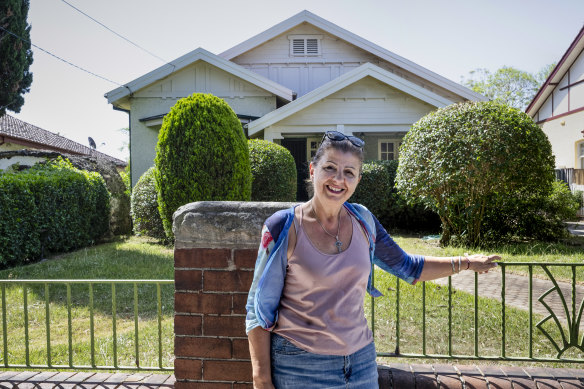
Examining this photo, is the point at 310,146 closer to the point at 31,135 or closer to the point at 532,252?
the point at 532,252

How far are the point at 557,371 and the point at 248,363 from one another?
72.9 inches

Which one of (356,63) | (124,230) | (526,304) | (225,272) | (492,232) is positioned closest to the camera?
(225,272)

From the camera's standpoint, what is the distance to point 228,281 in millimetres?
2285

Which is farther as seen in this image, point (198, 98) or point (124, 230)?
point (124, 230)

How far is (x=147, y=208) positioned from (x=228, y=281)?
8.03 meters

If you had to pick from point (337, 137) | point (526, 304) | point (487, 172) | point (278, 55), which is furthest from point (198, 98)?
point (278, 55)

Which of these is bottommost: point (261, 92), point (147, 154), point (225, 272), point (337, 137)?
point (225, 272)

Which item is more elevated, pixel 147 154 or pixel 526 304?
pixel 147 154

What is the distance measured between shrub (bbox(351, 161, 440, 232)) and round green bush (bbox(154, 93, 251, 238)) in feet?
14.1

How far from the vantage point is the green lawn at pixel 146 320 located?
12.3 feet

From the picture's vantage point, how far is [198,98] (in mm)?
8125

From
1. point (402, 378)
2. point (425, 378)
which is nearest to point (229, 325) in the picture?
point (402, 378)

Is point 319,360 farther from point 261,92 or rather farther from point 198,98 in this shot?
point 261,92

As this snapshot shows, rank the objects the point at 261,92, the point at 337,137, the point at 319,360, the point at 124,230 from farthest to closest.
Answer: the point at 261,92, the point at 124,230, the point at 337,137, the point at 319,360
